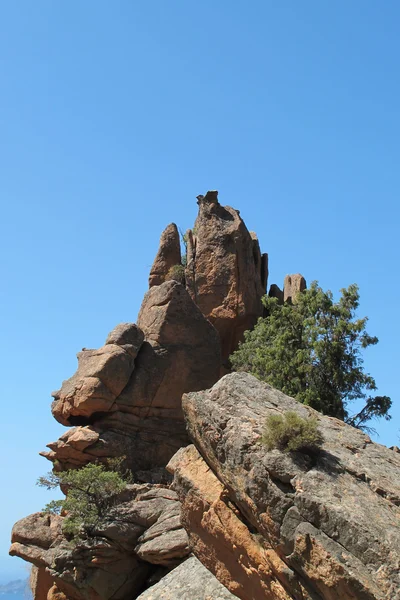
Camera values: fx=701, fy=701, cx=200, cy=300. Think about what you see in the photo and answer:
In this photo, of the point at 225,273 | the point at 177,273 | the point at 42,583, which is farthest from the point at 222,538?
the point at 177,273

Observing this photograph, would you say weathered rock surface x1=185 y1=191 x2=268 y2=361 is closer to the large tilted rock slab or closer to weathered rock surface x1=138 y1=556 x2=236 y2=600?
weathered rock surface x1=138 y1=556 x2=236 y2=600

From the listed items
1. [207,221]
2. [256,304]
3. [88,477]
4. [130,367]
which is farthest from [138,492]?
[207,221]

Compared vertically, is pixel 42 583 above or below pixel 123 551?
above

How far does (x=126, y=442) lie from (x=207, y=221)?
20.4 m

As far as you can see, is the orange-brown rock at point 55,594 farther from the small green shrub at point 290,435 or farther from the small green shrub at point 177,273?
the small green shrub at point 177,273

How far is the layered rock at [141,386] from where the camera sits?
3272 centimetres

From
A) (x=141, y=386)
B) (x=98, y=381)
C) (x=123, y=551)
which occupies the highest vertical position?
(x=98, y=381)

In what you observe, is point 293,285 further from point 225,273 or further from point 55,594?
point 55,594

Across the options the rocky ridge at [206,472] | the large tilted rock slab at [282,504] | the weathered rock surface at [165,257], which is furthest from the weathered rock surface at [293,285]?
the large tilted rock slab at [282,504]

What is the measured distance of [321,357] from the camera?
3528cm

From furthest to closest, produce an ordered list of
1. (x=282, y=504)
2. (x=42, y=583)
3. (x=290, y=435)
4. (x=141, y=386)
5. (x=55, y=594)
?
(x=141, y=386) < (x=42, y=583) < (x=55, y=594) < (x=290, y=435) < (x=282, y=504)

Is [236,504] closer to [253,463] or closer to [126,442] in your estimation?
[253,463]

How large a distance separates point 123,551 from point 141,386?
9966mm

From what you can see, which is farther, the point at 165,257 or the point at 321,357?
Answer: the point at 165,257
